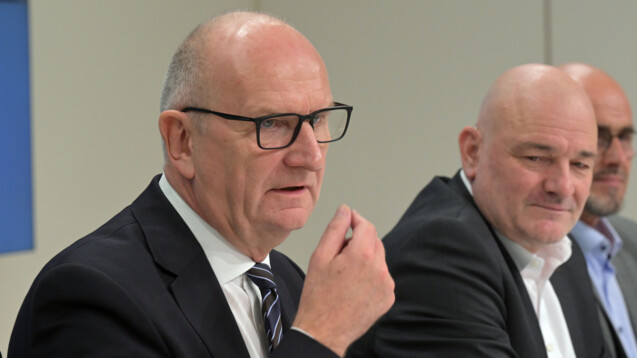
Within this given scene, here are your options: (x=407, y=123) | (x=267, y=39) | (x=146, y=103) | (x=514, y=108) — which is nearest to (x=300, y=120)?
(x=267, y=39)

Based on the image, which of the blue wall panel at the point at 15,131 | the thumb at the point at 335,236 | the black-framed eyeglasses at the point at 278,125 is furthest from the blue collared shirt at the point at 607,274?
the blue wall panel at the point at 15,131

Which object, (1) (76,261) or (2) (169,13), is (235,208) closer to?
(1) (76,261)

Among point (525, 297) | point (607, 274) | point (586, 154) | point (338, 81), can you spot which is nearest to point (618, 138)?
point (607, 274)

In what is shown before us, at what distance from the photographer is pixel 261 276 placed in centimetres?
138

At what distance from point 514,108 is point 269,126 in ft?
3.50

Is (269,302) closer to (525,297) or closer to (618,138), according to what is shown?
(525,297)

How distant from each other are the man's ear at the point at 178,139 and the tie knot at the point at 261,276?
0.20 metres

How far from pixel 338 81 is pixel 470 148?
1.77 m

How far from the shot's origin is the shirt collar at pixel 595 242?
8.97 ft

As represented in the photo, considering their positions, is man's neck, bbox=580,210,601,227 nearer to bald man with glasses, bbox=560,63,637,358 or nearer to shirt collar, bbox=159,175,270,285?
bald man with glasses, bbox=560,63,637,358

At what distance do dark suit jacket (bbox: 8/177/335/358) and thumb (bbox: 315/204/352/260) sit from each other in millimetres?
147

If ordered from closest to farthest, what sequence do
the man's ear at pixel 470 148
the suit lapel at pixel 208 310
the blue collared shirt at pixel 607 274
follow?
the suit lapel at pixel 208 310 → the man's ear at pixel 470 148 → the blue collared shirt at pixel 607 274

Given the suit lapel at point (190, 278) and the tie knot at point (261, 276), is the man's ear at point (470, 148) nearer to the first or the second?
the tie knot at point (261, 276)

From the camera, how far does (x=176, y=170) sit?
4.47 ft
